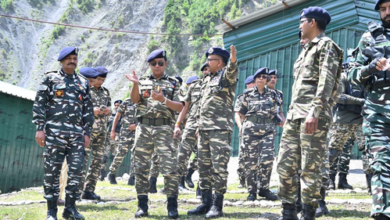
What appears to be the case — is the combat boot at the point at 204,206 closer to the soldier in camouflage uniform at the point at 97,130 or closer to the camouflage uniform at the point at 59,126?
the camouflage uniform at the point at 59,126

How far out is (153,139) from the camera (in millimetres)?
5703

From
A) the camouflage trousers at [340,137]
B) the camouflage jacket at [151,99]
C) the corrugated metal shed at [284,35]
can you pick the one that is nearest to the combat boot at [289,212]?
the camouflage jacket at [151,99]

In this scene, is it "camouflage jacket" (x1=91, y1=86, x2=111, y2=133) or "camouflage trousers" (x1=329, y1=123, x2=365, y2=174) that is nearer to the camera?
"camouflage trousers" (x1=329, y1=123, x2=365, y2=174)

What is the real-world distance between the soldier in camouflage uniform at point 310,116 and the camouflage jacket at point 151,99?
192 cm

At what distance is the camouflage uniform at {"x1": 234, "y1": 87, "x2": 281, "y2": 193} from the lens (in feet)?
24.1

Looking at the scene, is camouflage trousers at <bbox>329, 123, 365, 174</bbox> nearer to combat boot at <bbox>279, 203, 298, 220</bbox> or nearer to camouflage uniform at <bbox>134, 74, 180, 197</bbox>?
combat boot at <bbox>279, 203, 298, 220</bbox>

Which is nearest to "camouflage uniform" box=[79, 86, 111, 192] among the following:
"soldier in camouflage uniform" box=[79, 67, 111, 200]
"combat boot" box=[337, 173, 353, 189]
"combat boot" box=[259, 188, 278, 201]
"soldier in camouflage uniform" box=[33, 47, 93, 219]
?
"soldier in camouflage uniform" box=[79, 67, 111, 200]

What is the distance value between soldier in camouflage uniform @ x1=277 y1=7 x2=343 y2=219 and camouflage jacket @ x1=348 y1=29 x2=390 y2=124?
0.20m

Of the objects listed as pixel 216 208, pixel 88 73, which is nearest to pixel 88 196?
pixel 88 73

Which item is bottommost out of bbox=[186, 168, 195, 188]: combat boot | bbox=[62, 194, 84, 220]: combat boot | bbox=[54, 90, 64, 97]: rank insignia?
bbox=[62, 194, 84, 220]: combat boot

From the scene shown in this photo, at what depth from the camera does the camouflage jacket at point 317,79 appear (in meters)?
4.16

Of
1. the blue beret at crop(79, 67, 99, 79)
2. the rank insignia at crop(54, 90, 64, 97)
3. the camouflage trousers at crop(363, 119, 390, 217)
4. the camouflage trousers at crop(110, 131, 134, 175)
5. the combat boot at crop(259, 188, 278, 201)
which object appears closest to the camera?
the camouflage trousers at crop(363, 119, 390, 217)

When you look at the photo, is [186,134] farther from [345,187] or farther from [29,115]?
[29,115]

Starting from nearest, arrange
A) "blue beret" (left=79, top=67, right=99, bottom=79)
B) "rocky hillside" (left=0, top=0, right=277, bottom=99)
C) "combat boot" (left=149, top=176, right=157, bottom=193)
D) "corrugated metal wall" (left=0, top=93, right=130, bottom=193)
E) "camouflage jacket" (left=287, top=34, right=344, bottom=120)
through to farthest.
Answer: "camouflage jacket" (left=287, top=34, right=344, bottom=120) → "blue beret" (left=79, top=67, right=99, bottom=79) → "combat boot" (left=149, top=176, right=157, bottom=193) → "corrugated metal wall" (left=0, top=93, right=130, bottom=193) → "rocky hillside" (left=0, top=0, right=277, bottom=99)
